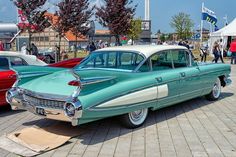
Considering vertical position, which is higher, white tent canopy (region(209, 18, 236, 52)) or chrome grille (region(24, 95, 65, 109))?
white tent canopy (region(209, 18, 236, 52))

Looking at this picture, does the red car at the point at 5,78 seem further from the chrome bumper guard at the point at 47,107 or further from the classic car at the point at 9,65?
the chrome bumper guard at the point at 47,107

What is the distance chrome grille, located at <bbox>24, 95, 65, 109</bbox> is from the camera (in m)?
5.23

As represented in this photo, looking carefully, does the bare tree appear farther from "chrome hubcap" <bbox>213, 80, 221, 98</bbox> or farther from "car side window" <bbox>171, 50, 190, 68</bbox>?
"car side window" <bbox>171, 50, 190, 68</bbox>

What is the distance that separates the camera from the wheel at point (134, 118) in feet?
19.4

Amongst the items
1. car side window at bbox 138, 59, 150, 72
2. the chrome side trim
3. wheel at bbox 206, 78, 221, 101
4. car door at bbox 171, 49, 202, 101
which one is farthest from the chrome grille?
wheel at bbox 206, 78, 221, 101

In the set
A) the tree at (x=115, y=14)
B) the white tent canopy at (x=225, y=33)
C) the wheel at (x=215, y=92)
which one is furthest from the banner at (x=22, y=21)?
the white tent canopy at (x=225, y=33)

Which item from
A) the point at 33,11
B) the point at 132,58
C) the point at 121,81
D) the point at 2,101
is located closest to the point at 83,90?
the point at 121,81

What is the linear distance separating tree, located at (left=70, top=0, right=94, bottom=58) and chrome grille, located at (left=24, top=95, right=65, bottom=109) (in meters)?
14.3

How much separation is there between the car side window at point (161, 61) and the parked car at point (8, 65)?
3.03 m

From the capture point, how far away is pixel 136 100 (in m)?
5.77

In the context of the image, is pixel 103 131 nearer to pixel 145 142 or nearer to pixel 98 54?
pixel 145 142

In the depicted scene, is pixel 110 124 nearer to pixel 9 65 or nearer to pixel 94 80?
pixel 94 80

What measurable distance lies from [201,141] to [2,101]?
4.28 m

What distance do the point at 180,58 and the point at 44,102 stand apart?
3.39 m
